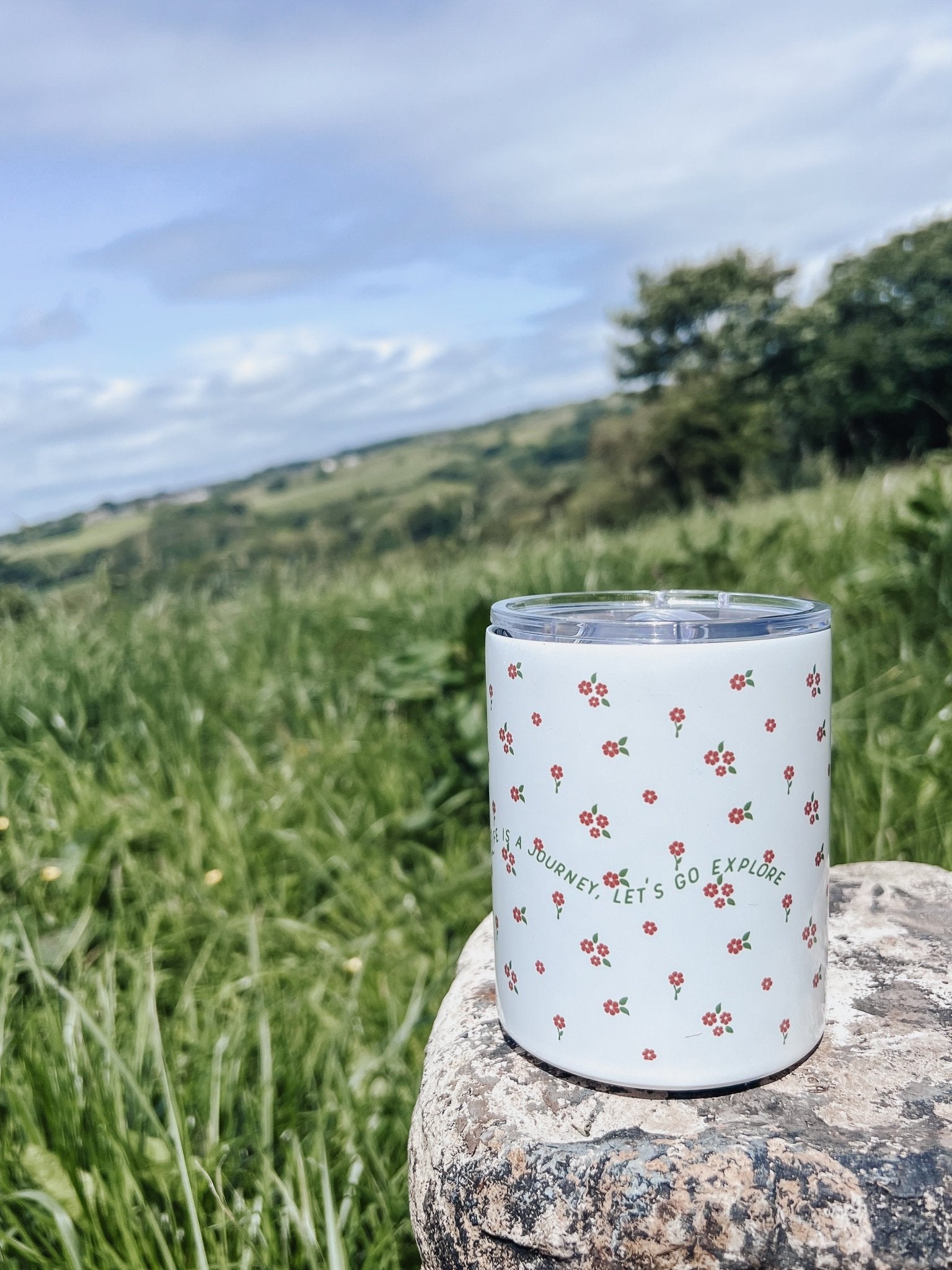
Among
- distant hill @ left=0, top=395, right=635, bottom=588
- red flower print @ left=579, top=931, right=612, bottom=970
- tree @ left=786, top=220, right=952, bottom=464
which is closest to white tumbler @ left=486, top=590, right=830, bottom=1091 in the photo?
red flower print @ left=579, top=931, right=612, bottom=970

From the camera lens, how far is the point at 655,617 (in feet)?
4.35

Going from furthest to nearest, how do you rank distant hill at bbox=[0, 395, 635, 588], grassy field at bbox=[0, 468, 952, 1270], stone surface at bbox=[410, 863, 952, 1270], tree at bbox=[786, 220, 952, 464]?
1. tree at bbox=[786, 220, 952, 464]
2. distant hill at bbox=[0, 395, 635, 588]
3. grassy field at bbox=[0, 468, 952, 1270]
4. stone surface at bbox=[410, 863, 952, 1270]

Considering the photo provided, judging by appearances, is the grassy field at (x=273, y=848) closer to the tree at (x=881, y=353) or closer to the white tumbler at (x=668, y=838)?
the white tumbler at (x=668, y=838)

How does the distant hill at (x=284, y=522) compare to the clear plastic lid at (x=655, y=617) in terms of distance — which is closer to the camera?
the clear plastic lid at (x=655, y=617)

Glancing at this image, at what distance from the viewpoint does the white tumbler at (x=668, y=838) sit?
3.42 ft

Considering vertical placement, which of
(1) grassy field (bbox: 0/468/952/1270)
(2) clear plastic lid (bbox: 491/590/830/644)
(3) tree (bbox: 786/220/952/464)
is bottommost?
(1) grassy field (bbox: 0/468/952/1270)

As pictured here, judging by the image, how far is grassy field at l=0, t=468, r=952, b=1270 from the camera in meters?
1.65

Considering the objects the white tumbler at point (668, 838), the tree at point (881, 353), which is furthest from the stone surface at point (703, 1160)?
the tree at point (881, 353)

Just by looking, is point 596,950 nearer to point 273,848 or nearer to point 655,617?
point 655,617

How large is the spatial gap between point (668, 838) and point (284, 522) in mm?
7440

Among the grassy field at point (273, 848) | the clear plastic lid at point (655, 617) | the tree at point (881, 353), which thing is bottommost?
the grassy field at point (273, 848)

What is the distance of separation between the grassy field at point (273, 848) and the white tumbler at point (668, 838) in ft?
2.30

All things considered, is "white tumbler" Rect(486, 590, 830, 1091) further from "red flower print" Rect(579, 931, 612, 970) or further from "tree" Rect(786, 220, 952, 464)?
"tree" Rect(786, 220, 952, 464)

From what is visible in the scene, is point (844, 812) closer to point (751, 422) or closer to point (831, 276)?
point (831, 276)
